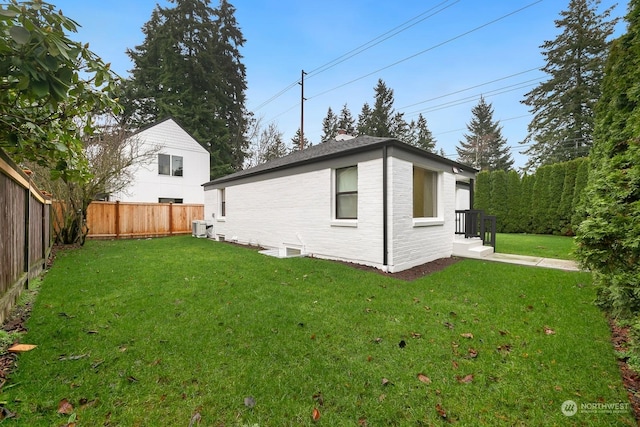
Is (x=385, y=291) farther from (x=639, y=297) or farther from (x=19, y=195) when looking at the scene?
(x=19, y=195)

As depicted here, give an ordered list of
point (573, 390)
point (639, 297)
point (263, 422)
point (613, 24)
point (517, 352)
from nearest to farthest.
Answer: point (263, 422) < point (573, 390) < point (639, 297) < point (517, 352) < point (613, 24)

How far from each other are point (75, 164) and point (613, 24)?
103 ft

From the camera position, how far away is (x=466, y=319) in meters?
3.70

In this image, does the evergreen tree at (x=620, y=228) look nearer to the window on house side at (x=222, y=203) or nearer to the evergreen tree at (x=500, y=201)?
the window on house side at (x=222, y=203)

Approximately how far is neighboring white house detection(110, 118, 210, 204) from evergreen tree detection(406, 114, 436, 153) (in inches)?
1133

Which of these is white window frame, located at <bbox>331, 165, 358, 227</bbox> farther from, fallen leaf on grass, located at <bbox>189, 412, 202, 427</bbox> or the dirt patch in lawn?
fallen leaf on grass, located at <bbox>189, 412, 202, 427</bbox>

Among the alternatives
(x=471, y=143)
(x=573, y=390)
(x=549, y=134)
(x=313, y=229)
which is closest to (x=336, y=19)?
(x=313, y=229)

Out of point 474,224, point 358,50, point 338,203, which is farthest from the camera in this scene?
point 358,50

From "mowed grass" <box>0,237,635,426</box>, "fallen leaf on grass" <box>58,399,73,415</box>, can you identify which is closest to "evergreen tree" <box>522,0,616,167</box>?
"mowed grass" <box>0,237,635,426</box>

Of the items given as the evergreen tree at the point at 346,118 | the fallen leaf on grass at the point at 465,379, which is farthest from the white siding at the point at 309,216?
the evergreen tree at the point at 346,118

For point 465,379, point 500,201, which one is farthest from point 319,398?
point 500,201

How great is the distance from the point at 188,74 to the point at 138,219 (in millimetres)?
17683

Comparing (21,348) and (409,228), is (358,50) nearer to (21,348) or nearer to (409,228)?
(409,228)

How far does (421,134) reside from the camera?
38406 millimetres
